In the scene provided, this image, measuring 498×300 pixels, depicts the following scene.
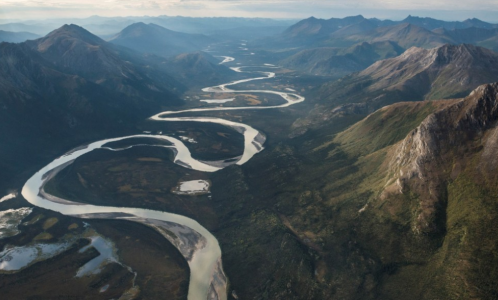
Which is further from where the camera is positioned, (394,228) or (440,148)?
(440,148)

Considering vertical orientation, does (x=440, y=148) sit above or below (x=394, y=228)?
above

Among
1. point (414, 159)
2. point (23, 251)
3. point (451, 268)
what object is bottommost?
point (23, 251)

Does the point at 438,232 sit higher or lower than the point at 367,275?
higher

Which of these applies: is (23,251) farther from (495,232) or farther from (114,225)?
(495,232)

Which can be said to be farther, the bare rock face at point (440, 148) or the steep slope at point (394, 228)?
the bare rock face at point (440, 148)

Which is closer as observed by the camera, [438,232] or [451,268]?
[451,268]

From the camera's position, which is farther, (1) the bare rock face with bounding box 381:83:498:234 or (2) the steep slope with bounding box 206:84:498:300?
(1) the bare rock face with bounding box 381:83:498:234

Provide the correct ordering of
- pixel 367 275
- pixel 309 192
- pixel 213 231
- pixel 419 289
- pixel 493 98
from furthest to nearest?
pixel 309 192
pixel 213 231
pixel 493 98
pixel 367 275
pixel 419 289

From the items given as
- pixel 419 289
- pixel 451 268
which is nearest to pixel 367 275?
pixel 419 289
